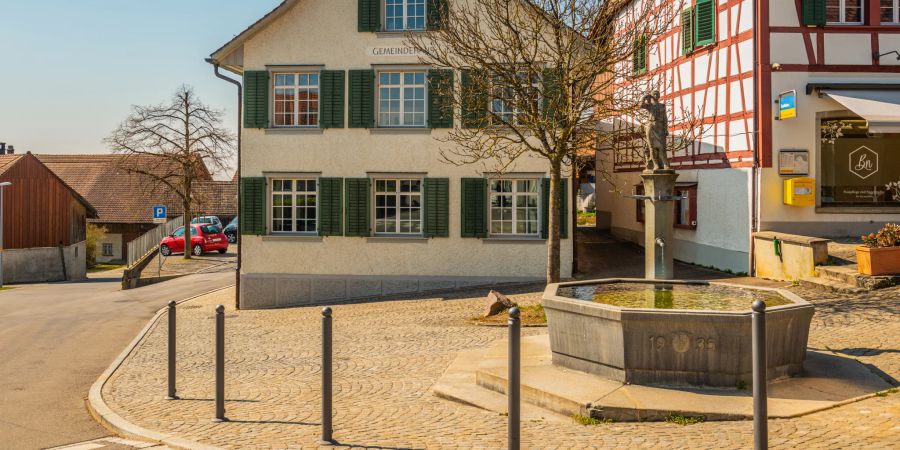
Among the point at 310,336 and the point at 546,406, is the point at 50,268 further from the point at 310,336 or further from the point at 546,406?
the point at 546,406

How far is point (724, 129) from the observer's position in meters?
18.5

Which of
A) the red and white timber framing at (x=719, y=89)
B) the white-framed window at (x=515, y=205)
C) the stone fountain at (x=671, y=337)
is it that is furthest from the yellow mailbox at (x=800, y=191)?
the stone fountain at (x=671, y=337)

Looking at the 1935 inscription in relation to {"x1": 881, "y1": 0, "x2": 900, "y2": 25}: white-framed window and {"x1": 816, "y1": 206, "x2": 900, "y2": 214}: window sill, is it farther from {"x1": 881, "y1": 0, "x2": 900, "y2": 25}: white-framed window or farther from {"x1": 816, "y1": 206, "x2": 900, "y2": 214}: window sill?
{"x1": 881, "y1": 0, "x2": 900, "y2": 25}: white-framed window

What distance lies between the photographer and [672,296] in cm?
964

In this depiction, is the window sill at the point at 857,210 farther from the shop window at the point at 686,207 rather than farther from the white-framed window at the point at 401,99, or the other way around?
the white-framed window at the point at 401,99

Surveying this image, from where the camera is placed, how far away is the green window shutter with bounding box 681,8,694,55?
19953 mm

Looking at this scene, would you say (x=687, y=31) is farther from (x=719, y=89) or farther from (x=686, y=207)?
(x=686, y=207)

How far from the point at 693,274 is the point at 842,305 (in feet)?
19.0

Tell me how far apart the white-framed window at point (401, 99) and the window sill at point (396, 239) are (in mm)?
2788

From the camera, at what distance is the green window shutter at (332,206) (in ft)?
66.5

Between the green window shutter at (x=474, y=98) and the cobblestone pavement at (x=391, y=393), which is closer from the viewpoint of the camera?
the cobblestone pavement at (x=391, y=393)

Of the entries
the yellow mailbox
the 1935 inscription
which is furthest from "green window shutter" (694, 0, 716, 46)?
the 1935 inscription

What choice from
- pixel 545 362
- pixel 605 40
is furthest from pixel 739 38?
Result: pixel 545 362

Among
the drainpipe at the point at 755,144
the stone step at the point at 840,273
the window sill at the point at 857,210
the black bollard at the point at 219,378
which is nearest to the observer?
the black bollard at the point at 219,378
